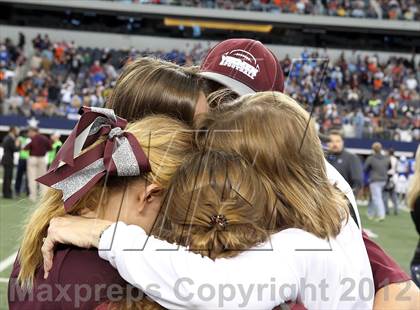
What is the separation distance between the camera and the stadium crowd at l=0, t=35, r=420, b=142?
23.3 m

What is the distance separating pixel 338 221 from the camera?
1533mm

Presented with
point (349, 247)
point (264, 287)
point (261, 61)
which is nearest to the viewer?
point (264, 287)

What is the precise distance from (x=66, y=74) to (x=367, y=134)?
12066 millimetres

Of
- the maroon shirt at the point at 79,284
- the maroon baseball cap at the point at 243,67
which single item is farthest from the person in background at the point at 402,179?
the maroon shirt at the point at 79,284

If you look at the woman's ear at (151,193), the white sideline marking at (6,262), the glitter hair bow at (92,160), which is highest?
the glitter hair bow at (92,160)

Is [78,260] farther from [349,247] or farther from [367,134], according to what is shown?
[367,134]

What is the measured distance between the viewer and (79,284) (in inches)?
56.8

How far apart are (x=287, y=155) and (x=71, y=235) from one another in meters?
0.47

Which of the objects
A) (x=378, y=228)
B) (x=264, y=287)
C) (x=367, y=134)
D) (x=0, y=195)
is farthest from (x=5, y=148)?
(x=264, y=287)

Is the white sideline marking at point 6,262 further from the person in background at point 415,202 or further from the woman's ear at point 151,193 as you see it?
→ the woman's ear at point 151,193

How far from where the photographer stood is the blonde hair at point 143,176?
1.56 metres

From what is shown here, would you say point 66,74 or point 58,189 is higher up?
point 58,189

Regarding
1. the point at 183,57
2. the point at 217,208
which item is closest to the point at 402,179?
the point at 183,57

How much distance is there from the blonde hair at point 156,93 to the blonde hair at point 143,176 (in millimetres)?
249
